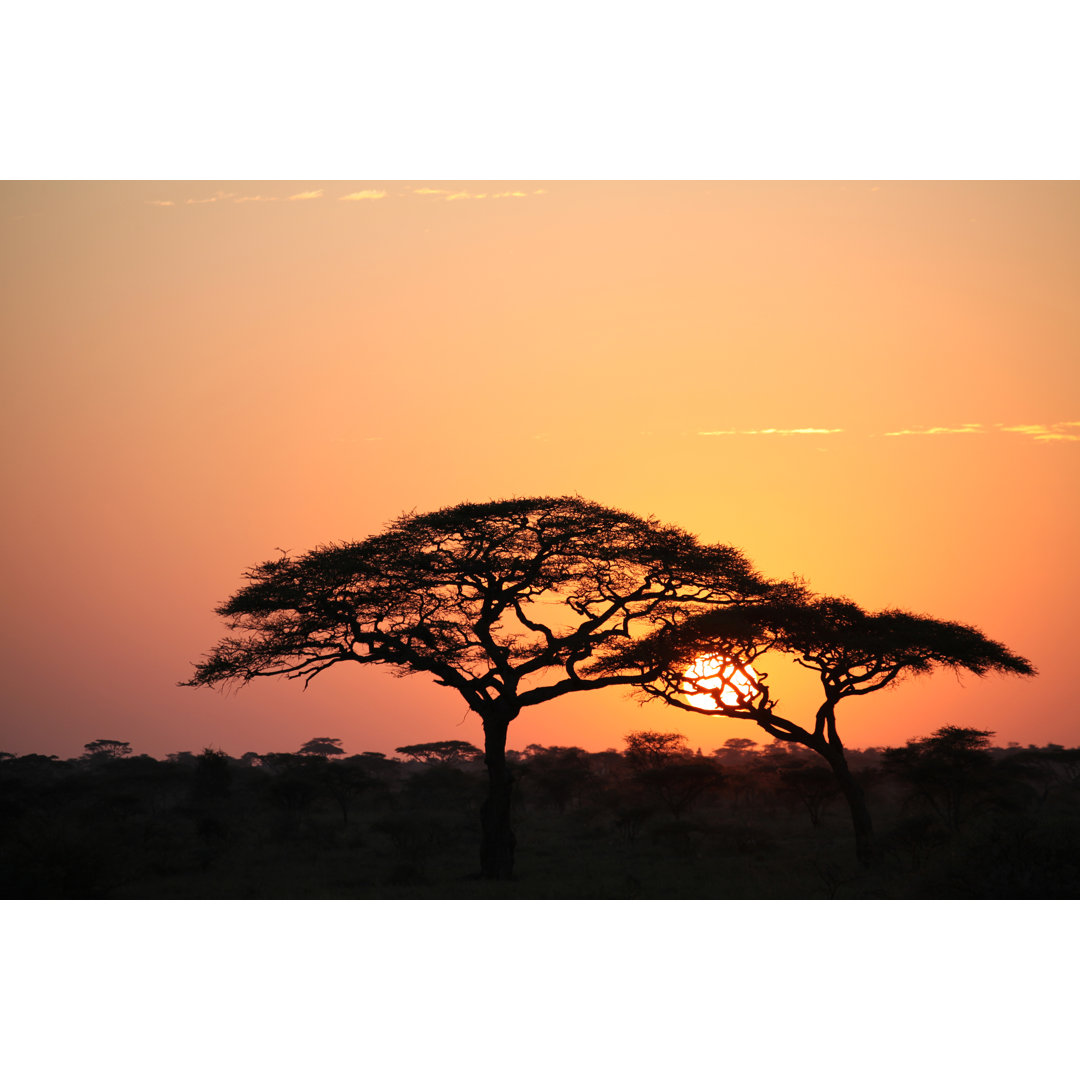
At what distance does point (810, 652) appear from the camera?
2427 centimetres

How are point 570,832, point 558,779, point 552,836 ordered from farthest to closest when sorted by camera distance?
point 558,779, point 570,832, point 552,836

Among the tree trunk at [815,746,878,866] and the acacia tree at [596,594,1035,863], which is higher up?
the acacia tree at [596,594,1035,863]

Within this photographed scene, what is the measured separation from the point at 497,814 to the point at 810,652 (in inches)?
331

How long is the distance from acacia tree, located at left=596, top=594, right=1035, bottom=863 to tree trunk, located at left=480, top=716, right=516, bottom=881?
9.57 ft

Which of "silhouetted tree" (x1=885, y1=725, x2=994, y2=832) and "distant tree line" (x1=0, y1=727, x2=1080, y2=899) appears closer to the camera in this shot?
"distant tree line" (x1=0, y1=727, x2=1080, y2=899)

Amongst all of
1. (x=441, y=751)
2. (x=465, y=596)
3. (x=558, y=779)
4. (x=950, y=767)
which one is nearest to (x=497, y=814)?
(x=465, y=596)

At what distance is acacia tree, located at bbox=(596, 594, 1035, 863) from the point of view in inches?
915

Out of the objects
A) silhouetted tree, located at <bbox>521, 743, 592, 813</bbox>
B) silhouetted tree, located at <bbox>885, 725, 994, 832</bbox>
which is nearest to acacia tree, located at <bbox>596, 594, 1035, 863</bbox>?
silhouetted tree, located at <bbox>885, 725, 994, 832</bbox>

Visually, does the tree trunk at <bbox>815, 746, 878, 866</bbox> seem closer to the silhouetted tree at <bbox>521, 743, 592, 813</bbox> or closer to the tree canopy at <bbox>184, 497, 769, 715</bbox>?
the tree canopy at <bbox>184, 497, 769, 715</bbox>

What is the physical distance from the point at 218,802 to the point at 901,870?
28.1 m

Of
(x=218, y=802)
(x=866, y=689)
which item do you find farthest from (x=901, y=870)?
(x=218, y=802)

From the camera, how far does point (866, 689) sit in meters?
24.7

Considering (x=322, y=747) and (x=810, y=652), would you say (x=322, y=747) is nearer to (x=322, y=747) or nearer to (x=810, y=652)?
(x=322, y=747)

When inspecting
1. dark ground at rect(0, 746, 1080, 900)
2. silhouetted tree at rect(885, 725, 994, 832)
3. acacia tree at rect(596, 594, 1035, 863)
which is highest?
acacia tree at rect(596, 594, 1035, 863)
